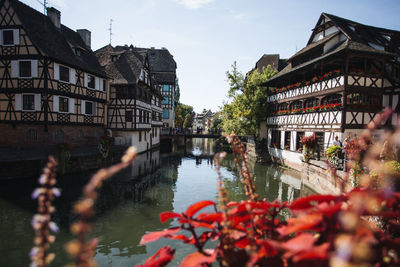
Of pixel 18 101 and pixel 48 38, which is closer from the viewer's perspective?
pixel 18 101

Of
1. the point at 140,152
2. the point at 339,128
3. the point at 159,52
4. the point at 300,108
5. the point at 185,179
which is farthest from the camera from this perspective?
the point at 159,52

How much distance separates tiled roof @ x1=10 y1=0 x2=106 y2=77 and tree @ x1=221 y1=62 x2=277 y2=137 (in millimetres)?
16252

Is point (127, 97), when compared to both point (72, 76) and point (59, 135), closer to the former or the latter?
point (72, 76)

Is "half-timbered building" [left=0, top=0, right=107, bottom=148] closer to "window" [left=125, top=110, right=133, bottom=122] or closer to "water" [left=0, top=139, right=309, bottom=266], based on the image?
"water" [left=0, top=139, right=309, bottom=266]

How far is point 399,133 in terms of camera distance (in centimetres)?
115

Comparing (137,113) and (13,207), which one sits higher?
(137,113)

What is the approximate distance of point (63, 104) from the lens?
21016 mm

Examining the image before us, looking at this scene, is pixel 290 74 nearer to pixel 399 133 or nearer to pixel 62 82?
pixel 62 82

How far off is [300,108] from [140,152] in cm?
1978

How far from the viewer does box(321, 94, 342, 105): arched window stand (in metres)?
17.4

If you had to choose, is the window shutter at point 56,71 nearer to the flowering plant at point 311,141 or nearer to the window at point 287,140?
the flowering plant at point 311,141

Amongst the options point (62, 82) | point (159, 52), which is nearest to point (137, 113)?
point (62, 82)

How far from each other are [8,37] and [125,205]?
18266 millimetres

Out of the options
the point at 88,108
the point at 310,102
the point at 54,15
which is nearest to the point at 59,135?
the point at 88,108
